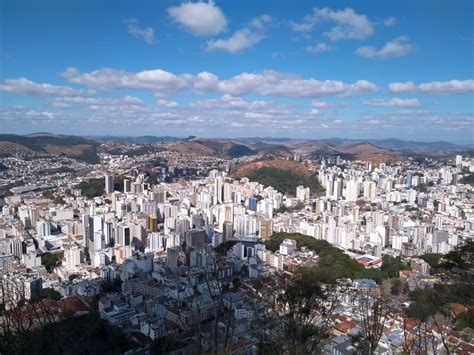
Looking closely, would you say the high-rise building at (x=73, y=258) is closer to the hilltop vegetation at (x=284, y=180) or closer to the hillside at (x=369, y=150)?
the hilltop vegetation at (x=284, y=180)

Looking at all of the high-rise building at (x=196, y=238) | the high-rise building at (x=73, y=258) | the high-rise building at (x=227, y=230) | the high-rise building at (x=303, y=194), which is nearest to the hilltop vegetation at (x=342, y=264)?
the high-rise building at (x=227, y=230)

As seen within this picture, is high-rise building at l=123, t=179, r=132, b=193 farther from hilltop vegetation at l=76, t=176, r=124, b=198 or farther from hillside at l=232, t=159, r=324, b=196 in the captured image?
hillside at l=232, t=159, r=324, b=196

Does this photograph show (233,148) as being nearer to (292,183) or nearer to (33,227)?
(292,183)

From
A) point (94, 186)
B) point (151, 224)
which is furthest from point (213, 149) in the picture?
point (151, 224)

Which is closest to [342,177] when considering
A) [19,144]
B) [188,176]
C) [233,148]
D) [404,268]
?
[188,176]

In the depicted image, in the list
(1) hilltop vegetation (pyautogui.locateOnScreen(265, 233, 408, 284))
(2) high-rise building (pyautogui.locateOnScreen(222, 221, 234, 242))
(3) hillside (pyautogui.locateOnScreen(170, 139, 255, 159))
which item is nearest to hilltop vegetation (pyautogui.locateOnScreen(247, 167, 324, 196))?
(2) high-rise building (pyautogui.locateOnScreen(222, 221, 234, 242))
